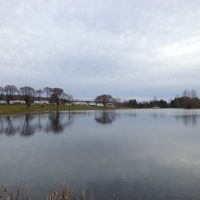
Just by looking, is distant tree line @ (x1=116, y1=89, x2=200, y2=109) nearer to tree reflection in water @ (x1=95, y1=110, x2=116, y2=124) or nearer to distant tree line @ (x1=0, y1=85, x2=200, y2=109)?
distant tree line @ (x1=0, y1=85, x2=200, y2=109)

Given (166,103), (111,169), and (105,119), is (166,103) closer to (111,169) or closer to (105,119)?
(105,119)

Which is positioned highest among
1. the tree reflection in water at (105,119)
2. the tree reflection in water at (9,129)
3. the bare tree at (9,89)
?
the bare tree at (9,89)

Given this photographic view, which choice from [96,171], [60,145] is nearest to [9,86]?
[60,145]

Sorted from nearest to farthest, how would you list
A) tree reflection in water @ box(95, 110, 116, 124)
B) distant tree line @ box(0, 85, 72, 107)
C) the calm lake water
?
1. the calm lake water
2. tree reflection in water @ box(95, 110, 116, 124)
3. distant tree line @ box(0, 85, 72, 107)

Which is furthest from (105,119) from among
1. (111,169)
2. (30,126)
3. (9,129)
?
(111,169)

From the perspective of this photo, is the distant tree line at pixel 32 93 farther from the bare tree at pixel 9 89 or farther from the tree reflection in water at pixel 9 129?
the tree reflection in water at pixel 9 129

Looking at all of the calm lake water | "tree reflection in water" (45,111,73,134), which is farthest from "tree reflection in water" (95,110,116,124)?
the calm lake water

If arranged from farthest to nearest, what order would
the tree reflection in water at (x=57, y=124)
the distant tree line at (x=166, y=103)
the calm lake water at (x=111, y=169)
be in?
the distant tree line at (x=166, y=103), the tree reflection in water at (x=57, y=124), the calm lake water at (x=111, y=169)

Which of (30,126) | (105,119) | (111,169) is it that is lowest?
(111,169)

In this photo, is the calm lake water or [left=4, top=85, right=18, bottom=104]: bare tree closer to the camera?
the calm lake water

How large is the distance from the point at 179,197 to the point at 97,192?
256 centimetres

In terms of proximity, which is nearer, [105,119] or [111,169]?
[111,169]

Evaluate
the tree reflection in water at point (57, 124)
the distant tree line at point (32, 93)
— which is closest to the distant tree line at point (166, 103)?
the distant tree line at point (32, 93)

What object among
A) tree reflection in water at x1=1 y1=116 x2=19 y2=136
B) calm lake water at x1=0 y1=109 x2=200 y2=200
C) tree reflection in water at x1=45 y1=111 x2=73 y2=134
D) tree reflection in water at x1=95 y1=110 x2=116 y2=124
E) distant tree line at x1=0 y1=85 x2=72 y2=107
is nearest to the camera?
calm lake water at x1=0 y1=109 x2=200 y2=200
